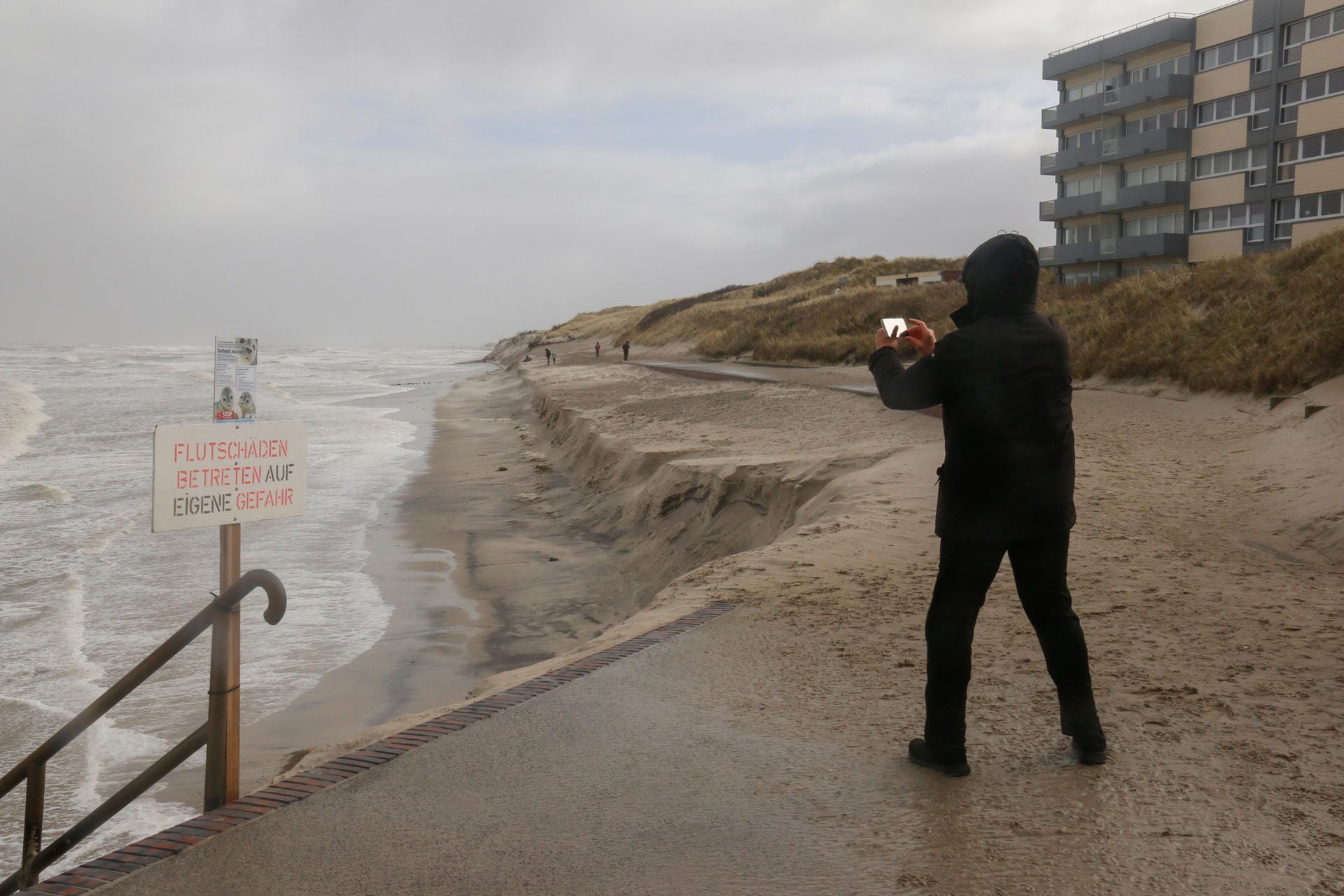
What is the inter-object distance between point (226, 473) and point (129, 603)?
7.74m

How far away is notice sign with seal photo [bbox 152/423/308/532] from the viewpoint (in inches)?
147

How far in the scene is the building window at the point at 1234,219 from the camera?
38.8 metres

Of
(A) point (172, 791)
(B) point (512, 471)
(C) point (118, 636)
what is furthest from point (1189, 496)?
(B) point (512, 471)

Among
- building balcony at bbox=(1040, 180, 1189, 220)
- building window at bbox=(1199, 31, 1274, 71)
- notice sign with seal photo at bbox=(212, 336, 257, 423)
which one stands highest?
building window at bbox=(1199, 31, 1274, 71)

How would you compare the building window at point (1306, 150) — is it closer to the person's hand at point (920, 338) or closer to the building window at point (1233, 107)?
the building window at point (1233, 107)

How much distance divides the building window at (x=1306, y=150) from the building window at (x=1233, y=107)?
1.36 m

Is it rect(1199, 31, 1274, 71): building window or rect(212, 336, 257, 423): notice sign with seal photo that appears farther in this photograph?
rect(1199, 31, 1274, 71): building window

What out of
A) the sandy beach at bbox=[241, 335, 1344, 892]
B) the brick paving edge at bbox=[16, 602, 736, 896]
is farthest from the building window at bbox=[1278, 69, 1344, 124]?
the brick paving edge at bbox=[16, 602, 736, 896]

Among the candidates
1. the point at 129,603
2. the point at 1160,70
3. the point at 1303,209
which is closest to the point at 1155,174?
the point at 1160,70

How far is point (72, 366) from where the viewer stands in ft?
227

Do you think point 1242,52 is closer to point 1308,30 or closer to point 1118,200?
point 1308,30

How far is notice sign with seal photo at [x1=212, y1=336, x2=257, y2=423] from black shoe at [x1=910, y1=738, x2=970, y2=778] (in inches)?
108

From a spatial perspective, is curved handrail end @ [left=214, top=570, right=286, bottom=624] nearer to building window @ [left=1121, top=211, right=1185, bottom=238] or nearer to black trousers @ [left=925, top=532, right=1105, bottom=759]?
black trousers @ [left=925, top=532, right=1105, bottom=759]

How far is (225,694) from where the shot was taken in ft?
13.5
